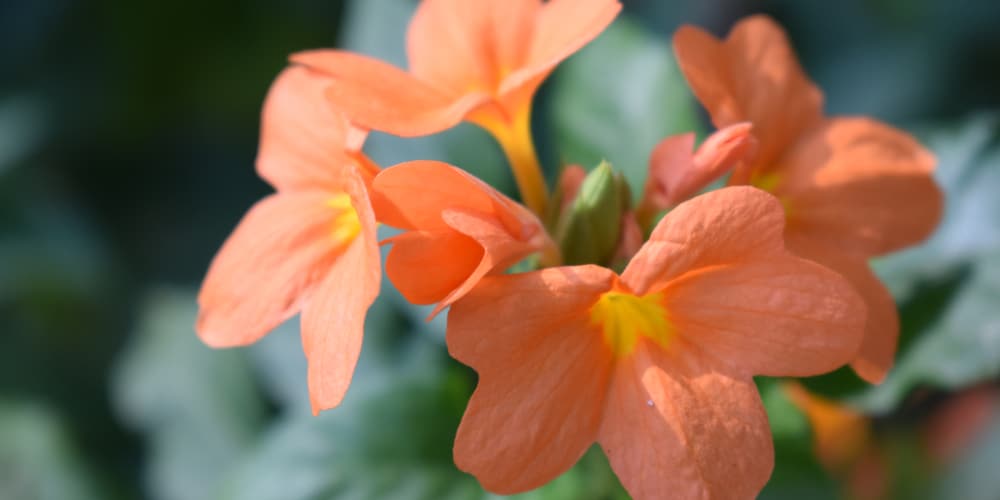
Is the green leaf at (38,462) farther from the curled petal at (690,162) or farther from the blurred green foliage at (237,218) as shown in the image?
the curled petal at (690,162)

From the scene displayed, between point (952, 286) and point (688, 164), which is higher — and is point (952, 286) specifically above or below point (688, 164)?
below

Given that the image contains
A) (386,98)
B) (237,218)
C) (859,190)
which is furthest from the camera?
(237,218)

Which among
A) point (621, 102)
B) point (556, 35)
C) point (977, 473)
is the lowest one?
point (977, 473)

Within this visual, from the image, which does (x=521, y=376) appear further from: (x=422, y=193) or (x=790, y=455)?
(x=790, y=455)

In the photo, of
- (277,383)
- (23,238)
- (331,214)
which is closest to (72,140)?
(23,238)

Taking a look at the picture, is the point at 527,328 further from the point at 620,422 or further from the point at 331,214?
the point at 331,214

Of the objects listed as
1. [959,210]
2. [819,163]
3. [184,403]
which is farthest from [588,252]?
[184,403]

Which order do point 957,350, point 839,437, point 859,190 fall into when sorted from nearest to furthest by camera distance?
1. point 859,190
2. point 957,350
3. point 839,437

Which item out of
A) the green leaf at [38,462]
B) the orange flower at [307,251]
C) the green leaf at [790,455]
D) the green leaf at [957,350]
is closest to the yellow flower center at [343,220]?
the orange flower at [307,251]

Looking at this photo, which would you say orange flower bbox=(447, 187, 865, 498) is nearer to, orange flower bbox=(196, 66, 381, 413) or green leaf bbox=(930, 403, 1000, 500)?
orange flower bbox=(196, 66, 381, 413)
